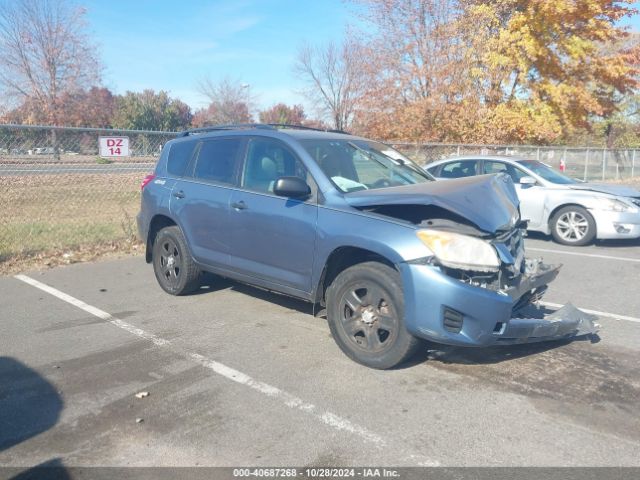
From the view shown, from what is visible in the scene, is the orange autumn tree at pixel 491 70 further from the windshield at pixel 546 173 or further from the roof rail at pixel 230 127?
the roof rail at pixel 230 127

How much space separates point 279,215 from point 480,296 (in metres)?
1.89

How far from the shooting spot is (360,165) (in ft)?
16.9

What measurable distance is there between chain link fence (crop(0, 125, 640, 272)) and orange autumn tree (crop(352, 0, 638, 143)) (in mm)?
12648

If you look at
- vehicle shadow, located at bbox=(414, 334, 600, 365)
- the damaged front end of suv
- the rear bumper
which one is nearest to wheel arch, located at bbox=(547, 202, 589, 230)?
the rear bumper

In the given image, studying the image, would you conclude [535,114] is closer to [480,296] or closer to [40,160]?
[40,160]

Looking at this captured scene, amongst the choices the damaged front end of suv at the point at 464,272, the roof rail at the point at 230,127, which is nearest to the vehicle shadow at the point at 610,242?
the damaged front end of suv at the point at 464,272

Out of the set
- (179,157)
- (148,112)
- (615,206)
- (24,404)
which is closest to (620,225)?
(615,206)

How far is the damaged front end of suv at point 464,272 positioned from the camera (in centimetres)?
378

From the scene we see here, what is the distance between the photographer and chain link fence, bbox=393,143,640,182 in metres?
16.8

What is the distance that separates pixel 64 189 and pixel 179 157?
5.26m

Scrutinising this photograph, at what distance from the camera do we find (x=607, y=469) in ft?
9.62

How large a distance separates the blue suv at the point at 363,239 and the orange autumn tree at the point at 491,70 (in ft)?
55.0

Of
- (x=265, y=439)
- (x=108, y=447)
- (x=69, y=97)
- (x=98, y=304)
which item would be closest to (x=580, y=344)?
(x=265, y=439)

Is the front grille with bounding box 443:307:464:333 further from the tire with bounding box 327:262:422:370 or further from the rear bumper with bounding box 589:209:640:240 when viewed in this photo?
the rear bumper with bounding box 589:209:640:240
